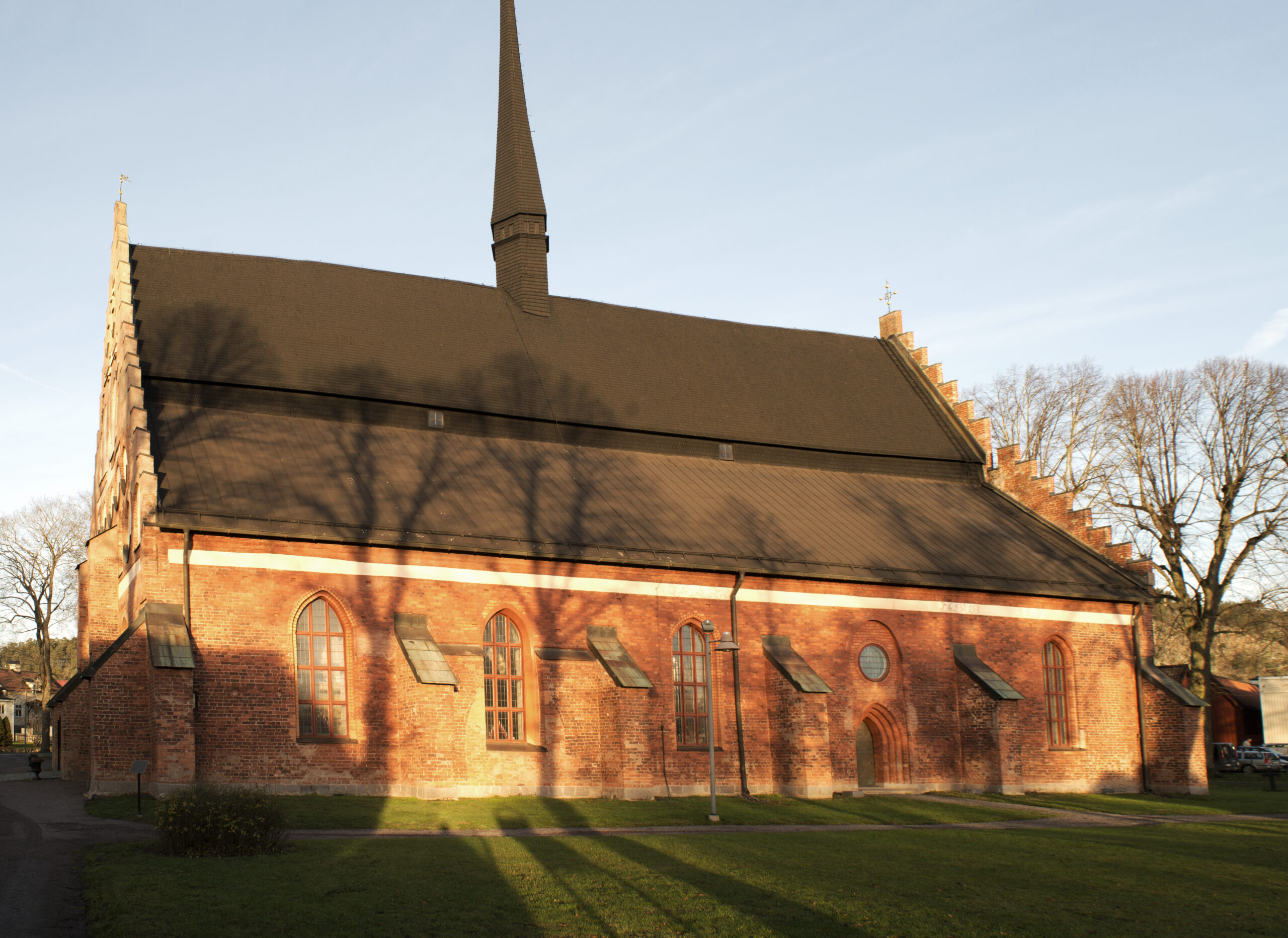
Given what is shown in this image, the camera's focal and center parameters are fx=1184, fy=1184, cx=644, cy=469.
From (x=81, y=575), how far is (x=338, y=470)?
23.4 feet

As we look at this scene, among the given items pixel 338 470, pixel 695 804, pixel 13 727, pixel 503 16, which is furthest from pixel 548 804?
pixel 13 727

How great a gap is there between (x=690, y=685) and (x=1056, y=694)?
10.8m

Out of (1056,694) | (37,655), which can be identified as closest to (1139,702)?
(1056,694)

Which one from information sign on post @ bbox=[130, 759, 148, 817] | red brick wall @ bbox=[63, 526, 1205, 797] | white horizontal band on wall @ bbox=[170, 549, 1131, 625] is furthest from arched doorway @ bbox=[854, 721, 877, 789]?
information sign on post @ bbox=[130, 759, 148, 817]

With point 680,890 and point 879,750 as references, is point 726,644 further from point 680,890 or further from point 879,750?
point 680,890

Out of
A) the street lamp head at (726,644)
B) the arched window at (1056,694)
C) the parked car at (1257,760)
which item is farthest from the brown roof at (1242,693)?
the street lamp head at (726,644)

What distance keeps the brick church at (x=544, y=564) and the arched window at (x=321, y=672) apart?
0.24ft

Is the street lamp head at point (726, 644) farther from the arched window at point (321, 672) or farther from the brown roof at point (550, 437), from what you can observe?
the arched window at point (321, 672)

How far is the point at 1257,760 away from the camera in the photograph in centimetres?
4612

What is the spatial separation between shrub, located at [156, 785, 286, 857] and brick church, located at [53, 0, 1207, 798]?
6117 mm

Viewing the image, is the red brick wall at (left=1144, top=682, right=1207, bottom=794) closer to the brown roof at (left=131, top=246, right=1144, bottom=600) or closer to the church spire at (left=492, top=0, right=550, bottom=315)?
the brown roof at (left=131, top=246, right=1144, bottom=600)

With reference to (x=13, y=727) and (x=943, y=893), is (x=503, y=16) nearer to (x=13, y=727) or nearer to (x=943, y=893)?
(x=943, y=893)

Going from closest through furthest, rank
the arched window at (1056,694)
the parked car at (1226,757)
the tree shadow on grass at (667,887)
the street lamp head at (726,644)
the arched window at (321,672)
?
the tree shadow on grass at (667,887), the street lamp head at (726,644), the arched window at (321,672), the arched window at (1056,694), the parked car at (1226,757)

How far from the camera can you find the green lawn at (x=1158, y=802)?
27.2 metres
